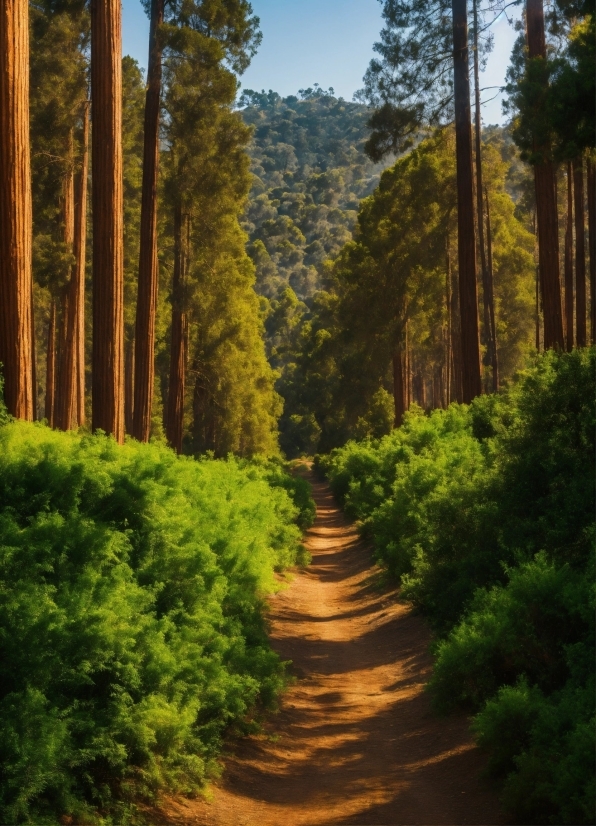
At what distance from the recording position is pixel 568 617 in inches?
288

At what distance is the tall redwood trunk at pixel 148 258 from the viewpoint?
2189 cm

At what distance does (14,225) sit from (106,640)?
593cm

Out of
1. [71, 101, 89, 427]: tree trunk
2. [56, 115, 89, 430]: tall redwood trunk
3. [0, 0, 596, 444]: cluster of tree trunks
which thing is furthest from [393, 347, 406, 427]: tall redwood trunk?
[71, 101, 89, 427]: tree trunk

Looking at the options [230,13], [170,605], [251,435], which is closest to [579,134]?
[170,605]

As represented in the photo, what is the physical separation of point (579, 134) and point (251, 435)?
35.7m

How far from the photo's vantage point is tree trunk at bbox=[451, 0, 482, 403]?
22.2 meters

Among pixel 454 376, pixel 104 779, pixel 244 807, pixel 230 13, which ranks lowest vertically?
pixel 244 807

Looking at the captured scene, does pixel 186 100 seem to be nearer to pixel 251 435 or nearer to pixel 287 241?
pixel 251 435

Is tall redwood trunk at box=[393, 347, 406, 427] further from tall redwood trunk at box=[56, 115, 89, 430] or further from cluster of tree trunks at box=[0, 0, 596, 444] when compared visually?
tall redwood trunk at box=[56, 115, 89, 430]

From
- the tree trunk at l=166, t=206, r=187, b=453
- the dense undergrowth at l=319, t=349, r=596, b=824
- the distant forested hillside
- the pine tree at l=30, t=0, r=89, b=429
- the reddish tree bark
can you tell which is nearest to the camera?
the dense undergrowth at l=319, t=349, r=596, b=824

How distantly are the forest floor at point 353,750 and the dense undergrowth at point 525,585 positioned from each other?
0.45 meters

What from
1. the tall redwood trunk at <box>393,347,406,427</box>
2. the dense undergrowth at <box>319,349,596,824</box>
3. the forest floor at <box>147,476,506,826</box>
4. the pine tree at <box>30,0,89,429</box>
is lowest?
the forest floor at <box>147,476,506,826</box>

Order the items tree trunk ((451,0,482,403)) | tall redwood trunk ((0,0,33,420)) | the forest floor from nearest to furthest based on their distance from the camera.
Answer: the forest floor
tall redwood trunk ((0,0,33,420))
tree trunk ((451,0,482,403))

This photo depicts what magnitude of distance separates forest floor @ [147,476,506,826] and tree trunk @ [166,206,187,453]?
48.7 feet
